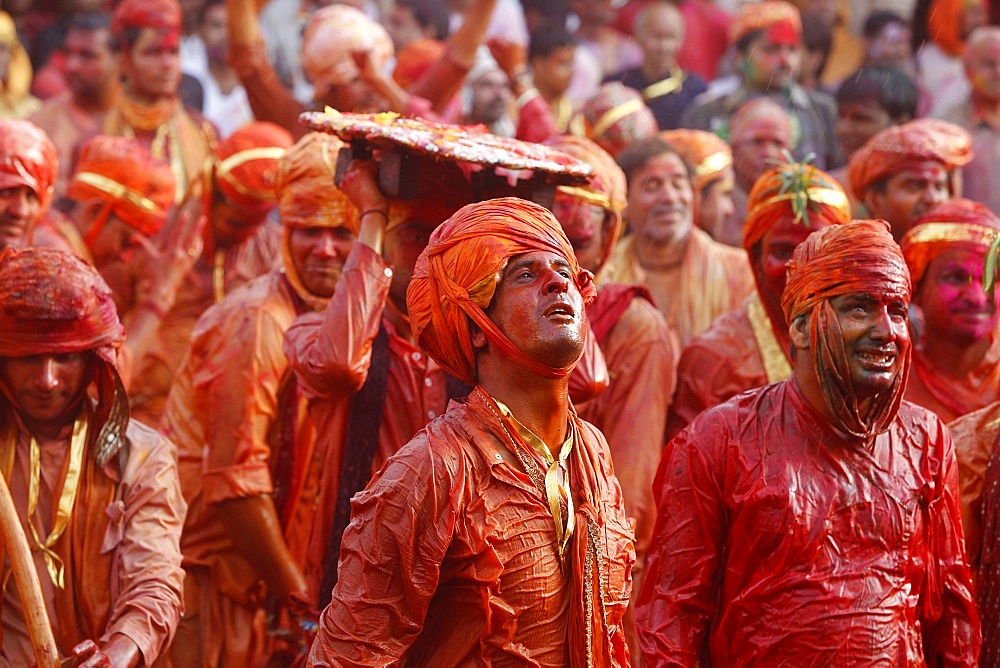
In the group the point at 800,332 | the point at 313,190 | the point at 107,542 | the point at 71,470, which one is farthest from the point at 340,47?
the point at 800,332

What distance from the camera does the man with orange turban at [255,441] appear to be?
26.0ft

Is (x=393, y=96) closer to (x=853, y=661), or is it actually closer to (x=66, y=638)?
(x=66, y=638)

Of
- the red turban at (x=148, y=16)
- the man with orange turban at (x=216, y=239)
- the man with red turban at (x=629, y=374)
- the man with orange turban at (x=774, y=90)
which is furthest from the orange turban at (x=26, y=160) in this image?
the man with orange turban at (x=774, y=90)

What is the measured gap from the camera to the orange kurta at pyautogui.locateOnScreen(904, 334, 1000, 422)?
26.0ft

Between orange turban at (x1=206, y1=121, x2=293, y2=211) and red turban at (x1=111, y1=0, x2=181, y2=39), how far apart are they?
2.23 m

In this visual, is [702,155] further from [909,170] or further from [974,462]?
[974,462]

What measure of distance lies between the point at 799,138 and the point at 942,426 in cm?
615

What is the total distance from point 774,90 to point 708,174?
1.88 m

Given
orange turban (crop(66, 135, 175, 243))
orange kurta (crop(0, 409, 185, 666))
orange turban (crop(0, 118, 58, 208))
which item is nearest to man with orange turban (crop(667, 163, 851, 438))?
orange kurta (crop(0, 409, 185, 666))

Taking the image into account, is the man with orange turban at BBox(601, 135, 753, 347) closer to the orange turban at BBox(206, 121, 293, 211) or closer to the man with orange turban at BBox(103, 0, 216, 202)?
the orange turban at BBox(206, 121, 293, 211)

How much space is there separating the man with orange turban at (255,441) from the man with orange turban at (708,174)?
297cm

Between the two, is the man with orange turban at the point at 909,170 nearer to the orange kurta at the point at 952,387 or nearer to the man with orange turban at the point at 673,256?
the man with orange turban at the point at 673,256

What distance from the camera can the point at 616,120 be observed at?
11.3 m

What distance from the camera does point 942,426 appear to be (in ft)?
20.0
